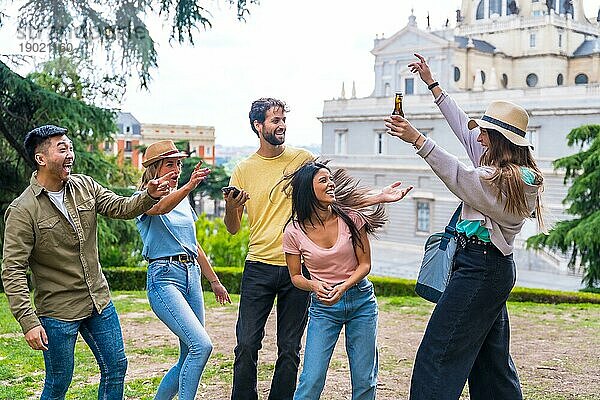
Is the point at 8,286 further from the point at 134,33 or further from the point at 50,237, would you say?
the point at 134,33

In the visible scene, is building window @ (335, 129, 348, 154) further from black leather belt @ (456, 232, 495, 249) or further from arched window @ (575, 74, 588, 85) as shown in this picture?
black leather belt @ (456, 232, 495, 249)

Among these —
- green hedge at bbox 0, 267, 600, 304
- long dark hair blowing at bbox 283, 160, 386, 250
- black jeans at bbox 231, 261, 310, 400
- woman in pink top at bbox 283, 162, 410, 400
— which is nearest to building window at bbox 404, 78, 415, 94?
green hedge at bbox 0, 267, 600, 304

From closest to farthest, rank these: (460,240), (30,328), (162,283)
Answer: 1. (30,328)
2. (460,240)
3. (162,283)

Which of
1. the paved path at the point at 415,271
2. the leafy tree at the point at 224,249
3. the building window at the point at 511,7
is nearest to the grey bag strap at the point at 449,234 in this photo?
the leafy tree at the point at 224,249

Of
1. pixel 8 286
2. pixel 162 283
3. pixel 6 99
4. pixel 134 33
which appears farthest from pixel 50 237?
pixel 6 99

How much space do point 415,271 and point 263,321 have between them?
3009 cm

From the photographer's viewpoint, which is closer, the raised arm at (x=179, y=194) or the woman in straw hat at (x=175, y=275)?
the raised arm at (x=179, y=194)

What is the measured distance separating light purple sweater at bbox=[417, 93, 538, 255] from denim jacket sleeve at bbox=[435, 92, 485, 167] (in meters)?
0.45

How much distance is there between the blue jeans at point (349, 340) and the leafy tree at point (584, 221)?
1370cm

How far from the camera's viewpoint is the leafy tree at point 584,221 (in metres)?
17.0

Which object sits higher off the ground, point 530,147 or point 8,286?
point 530,147

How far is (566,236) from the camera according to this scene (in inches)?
680

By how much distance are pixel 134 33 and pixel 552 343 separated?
6826mm

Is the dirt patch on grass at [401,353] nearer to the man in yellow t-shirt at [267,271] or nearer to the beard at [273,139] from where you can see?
the man in yellow t-shirt at [267,271]
